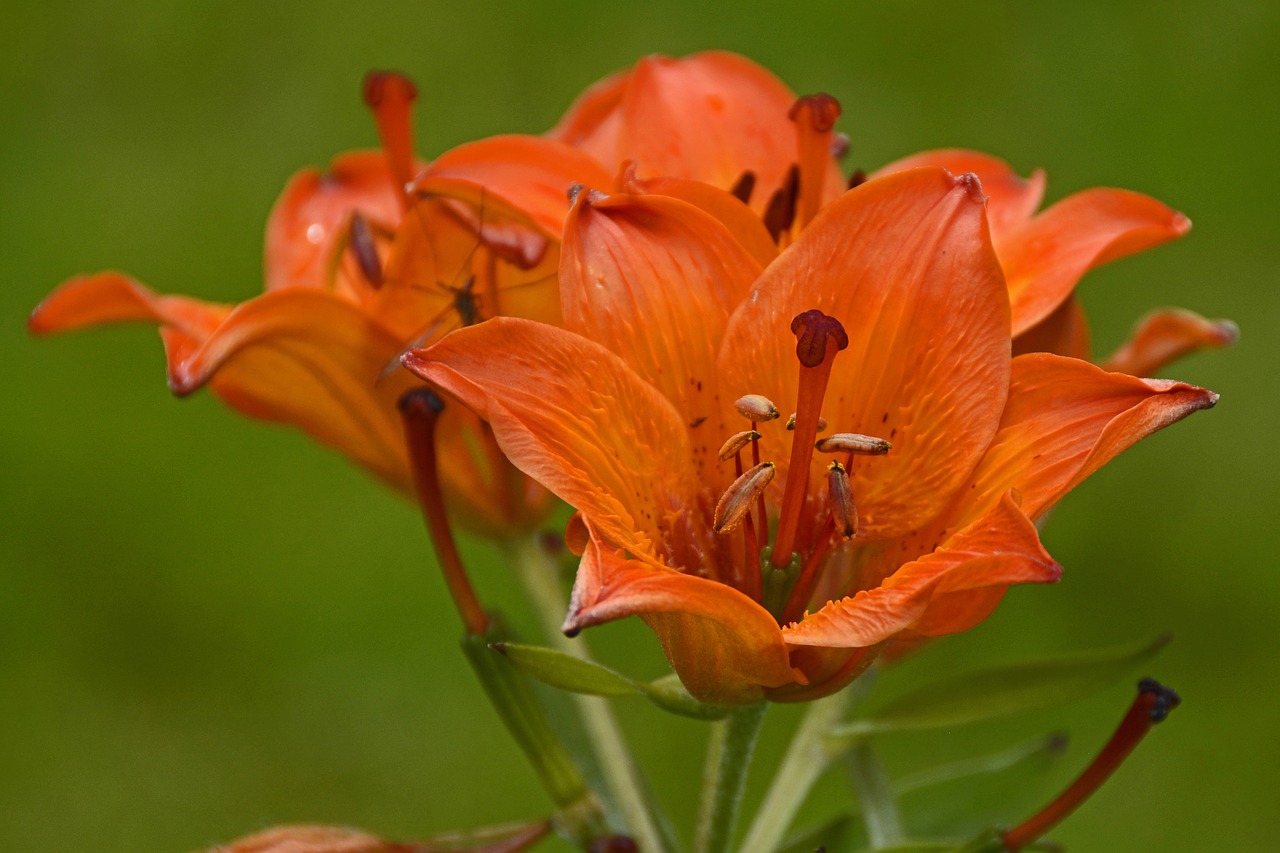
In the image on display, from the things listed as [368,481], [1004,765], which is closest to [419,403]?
[1004,765]

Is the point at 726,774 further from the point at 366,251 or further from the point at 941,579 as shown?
the point at 366,251

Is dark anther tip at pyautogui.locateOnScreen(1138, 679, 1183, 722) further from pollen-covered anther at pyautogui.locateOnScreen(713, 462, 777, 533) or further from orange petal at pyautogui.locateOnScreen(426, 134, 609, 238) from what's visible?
orange petal at pyautogui.locateOnScreen(426, 134, 609, 238)

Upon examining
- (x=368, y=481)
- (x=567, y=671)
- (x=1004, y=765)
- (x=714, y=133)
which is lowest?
(x=368, y=481)

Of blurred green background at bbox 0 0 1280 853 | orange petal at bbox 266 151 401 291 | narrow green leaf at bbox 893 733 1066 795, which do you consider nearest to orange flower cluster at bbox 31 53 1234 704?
orange petal at bbox 266 151 401 291

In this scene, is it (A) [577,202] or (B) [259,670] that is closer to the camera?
(A) [577,202]

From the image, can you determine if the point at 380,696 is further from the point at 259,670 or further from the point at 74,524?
the point at 74,524

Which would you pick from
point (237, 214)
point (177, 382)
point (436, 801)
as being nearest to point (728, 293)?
point (177, 382)

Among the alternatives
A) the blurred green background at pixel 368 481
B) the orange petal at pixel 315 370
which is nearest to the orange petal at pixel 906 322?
the orange petal at pixel 315 370
